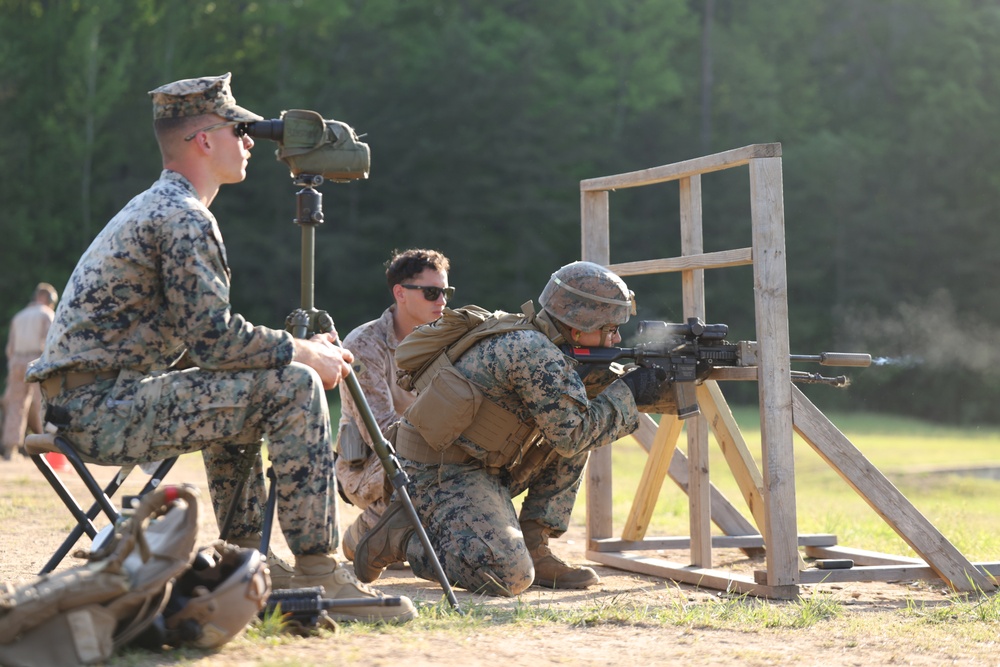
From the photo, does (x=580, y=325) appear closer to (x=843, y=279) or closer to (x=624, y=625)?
(x=624, y=625)

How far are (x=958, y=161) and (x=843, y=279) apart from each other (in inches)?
251

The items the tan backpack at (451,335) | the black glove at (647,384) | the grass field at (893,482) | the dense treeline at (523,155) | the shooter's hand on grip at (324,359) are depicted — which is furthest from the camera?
the dense treeline at (523,155)

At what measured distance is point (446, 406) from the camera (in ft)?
18.3

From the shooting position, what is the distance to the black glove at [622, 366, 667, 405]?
580 centimetres

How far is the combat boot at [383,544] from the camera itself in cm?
577

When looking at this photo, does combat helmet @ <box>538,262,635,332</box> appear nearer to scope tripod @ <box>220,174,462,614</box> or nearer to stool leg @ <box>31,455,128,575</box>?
scope tripod @ <box>220,174,462,614</box>

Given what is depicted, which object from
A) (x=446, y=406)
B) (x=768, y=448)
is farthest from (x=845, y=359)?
(x=446, y=406)

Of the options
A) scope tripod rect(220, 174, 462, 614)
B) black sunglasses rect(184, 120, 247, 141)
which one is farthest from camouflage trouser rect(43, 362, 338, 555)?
black sunglasses rect(184, 120, 247, 141)

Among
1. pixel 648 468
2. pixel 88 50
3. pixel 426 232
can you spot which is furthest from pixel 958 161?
pixel 648 468

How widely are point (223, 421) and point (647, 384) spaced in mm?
2421

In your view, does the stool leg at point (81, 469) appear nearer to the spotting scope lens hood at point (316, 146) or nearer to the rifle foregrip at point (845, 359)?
the spotting scope lens hood at point (316, 146)

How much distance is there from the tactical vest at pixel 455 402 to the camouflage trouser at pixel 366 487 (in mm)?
421

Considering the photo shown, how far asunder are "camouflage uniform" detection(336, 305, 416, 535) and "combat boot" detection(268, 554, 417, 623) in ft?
6.58

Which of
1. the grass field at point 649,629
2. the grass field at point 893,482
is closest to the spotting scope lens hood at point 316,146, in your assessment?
the grass field at point 649,629
